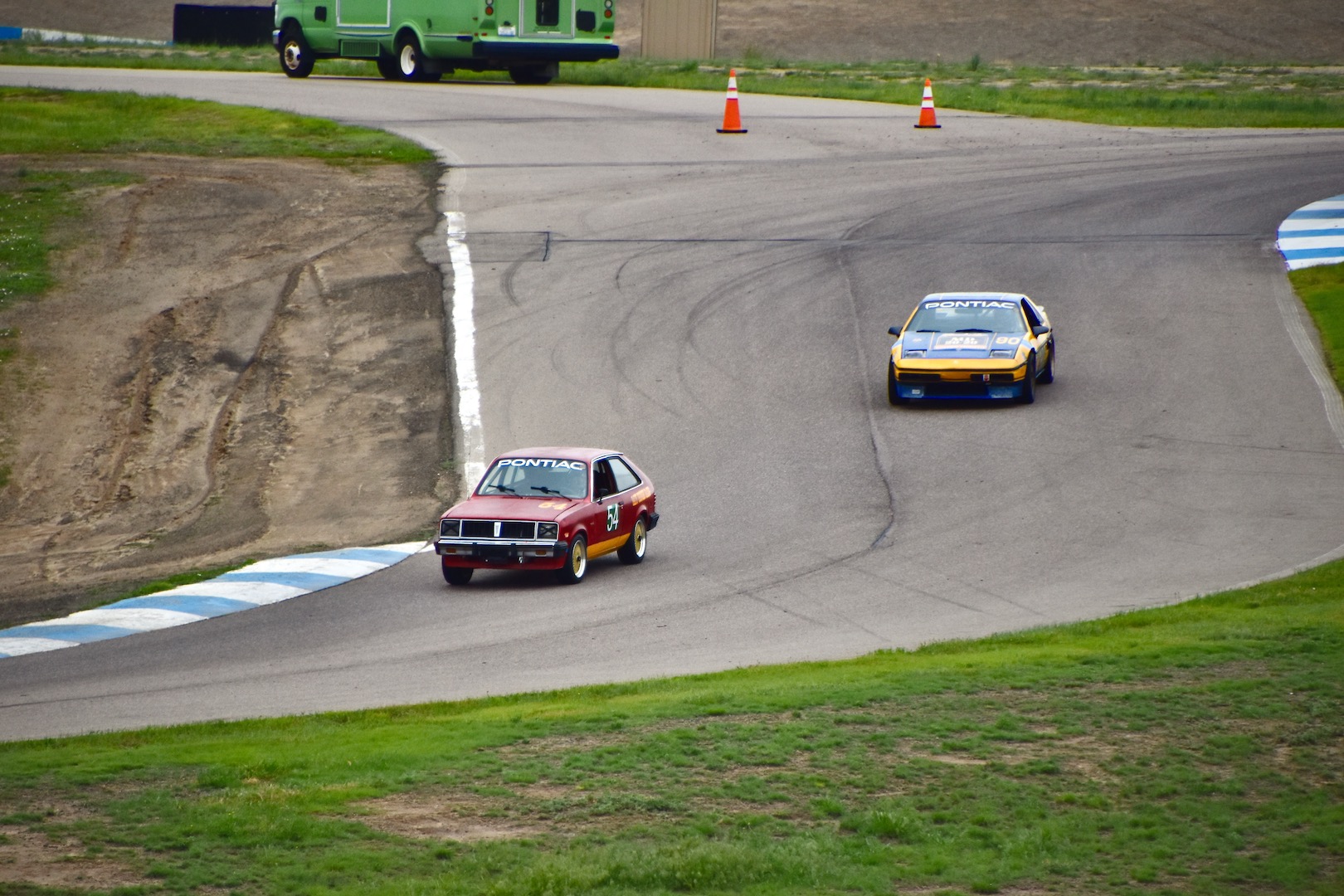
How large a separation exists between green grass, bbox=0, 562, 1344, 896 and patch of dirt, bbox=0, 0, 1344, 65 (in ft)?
180

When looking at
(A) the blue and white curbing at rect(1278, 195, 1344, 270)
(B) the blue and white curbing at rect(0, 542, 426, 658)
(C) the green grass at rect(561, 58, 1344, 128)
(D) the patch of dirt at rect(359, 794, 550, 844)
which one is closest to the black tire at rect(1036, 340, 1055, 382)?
(A) the blue and white curbing at rect(1278, 195, 1344, 270)

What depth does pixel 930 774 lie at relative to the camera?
8.45 m

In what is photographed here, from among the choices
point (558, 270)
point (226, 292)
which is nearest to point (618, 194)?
point (558, 270)

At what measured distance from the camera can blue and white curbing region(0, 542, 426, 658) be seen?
13.6 m

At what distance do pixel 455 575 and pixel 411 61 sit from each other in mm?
30015

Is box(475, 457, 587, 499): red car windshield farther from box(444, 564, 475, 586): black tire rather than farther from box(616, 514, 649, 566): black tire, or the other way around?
box(444, 564, 475, 586): black tire

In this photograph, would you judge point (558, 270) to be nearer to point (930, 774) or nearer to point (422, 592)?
point (422, 592)

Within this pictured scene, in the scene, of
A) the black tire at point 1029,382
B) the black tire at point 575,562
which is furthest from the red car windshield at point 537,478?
the black tire at point 1029,382

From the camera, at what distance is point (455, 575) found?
15.0 m

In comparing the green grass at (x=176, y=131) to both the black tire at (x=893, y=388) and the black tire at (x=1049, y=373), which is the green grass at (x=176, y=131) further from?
the black tire at (x=1049, y=373)

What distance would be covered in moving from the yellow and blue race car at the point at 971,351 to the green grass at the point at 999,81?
61.0 ft

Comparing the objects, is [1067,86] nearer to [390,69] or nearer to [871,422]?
[390,69]

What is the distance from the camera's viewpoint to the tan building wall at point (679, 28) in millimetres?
59000

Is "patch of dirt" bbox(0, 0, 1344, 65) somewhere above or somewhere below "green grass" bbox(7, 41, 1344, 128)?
above
